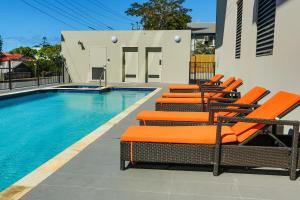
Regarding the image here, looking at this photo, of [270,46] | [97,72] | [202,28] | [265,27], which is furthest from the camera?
[202,28]

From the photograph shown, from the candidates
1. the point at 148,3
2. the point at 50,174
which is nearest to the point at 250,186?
the point at 50,174

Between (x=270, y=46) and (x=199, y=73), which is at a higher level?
(x=270, y=46)

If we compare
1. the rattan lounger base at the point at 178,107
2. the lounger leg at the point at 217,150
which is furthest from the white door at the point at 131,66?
the lounger leg at the point at 217,150

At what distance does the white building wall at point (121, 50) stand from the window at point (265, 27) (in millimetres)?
11201

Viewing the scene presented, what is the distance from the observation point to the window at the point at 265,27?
5.89 metres

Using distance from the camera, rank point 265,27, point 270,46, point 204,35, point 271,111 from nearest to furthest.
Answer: point 271,111
point 270,46
point 265,27
point 204,35

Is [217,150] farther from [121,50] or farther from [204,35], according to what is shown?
A: [204,35]

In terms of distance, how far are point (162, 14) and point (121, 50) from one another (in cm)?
2981

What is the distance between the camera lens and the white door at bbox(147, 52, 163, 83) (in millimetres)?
18833

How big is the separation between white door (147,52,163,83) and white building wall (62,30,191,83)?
412 millimetres

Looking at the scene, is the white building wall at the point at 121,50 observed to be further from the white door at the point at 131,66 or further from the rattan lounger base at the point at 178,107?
the rattan lounger base at the point at 178,107

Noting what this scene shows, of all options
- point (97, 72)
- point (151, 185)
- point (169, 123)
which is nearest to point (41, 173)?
point (151, 185)

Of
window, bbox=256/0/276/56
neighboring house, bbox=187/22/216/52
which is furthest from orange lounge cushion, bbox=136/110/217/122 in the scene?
neighboring house, bbox=187/22/216/52

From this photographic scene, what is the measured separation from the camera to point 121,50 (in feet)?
61.4
